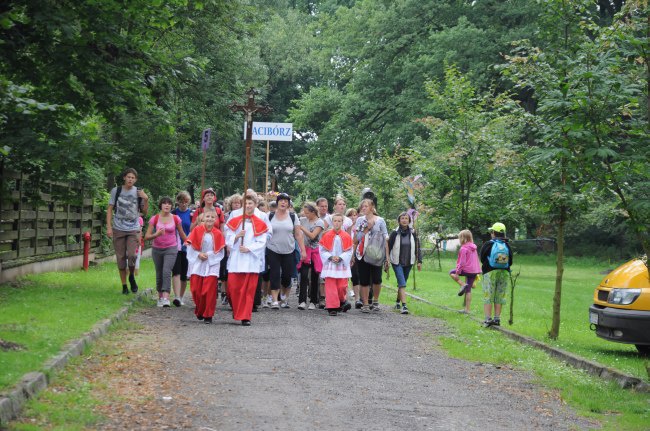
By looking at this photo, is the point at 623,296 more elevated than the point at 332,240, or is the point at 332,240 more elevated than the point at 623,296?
the point at 332,240

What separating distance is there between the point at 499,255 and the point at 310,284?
175 inches

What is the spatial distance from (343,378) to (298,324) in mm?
4958

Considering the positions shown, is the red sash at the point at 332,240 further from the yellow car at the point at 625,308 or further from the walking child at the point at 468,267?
the yellow car at the point at 625,308

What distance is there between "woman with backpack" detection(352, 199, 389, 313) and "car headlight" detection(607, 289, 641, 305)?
5.69 m

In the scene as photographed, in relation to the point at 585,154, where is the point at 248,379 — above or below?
below

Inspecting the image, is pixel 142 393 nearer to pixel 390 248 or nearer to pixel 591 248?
pixel 390 248

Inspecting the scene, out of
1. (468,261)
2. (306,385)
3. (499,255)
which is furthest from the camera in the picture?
(468,261)

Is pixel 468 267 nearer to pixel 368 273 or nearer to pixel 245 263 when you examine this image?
pixel 368 273

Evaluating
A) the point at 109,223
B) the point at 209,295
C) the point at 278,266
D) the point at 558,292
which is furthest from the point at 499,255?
the point at 109,223

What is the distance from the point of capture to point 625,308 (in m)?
11.7

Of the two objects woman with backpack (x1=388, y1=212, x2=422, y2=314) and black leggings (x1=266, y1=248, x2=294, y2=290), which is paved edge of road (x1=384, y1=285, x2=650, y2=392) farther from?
black leggings (x1=266, y1=248, x2=294, y2=290)

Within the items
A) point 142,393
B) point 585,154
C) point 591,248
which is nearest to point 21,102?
point 142,393

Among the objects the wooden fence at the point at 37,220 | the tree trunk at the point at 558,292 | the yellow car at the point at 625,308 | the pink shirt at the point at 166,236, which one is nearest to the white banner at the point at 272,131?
the wooden fence at the point at 37,220

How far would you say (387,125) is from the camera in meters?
44.0
